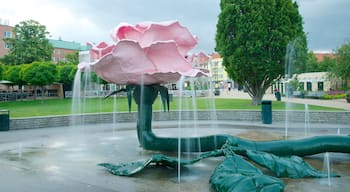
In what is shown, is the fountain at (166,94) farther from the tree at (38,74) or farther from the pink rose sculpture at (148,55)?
the tree at (38,74)

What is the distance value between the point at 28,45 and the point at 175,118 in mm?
38903

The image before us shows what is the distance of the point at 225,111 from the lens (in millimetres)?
17422

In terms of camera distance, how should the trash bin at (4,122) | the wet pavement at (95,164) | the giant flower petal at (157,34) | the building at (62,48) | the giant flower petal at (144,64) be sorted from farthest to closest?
the building at (62,48) < the trash bin at (4,122) < the giant flower petal at (157,34) < the giant flower petal at (144,64) < the wet pavement at (95,164)

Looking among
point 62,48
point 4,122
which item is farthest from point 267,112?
point 62,48

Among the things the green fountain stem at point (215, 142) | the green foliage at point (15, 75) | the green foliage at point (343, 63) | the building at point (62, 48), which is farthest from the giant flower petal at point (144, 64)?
the building at point (62, 48)

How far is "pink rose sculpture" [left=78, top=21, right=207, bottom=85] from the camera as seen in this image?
25.0 ft

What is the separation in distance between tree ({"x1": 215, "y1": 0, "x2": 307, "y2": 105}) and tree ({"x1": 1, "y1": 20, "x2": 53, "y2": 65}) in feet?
115

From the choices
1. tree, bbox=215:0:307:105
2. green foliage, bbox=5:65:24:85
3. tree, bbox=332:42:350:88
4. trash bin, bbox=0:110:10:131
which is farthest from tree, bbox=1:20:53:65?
tree, bbox=332:42:350:88

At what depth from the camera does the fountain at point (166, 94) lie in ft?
21.8

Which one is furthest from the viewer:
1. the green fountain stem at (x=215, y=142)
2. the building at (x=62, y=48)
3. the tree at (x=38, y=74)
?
the building at (x=62, y=48)

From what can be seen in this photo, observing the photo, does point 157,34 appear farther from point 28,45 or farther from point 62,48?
point 62,48

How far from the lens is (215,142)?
8086 millimetres

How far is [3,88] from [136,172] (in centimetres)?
5317

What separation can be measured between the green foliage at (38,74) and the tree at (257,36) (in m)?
22.7
